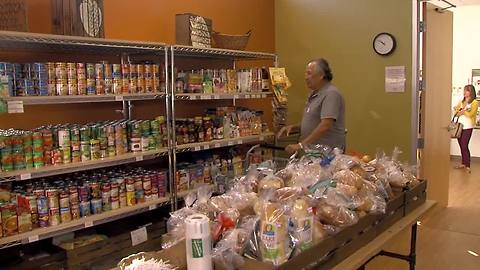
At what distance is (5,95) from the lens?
2.50 m

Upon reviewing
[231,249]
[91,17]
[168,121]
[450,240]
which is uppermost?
[91,17]

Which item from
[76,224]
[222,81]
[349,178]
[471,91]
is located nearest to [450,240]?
[222,81]

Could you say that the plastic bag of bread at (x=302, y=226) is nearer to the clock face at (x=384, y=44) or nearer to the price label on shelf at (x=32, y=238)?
the price label on shelf at (x=32, y=238)

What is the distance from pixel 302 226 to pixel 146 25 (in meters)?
2.74

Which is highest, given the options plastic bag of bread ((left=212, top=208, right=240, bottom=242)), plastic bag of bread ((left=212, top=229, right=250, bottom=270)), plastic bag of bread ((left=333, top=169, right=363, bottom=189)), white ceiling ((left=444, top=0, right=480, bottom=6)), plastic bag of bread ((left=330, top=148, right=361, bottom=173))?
white ceiling ((left=444, top=0, right=480, bottom=6))

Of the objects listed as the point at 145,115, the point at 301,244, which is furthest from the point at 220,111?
the point at 301,244

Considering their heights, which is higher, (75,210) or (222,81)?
(222,81)

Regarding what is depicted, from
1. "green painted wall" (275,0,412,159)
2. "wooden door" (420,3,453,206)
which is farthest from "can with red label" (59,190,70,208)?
"wooden door" (420,3,453,206)

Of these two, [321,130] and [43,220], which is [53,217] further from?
[321,130]

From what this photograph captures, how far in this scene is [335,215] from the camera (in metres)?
1.83

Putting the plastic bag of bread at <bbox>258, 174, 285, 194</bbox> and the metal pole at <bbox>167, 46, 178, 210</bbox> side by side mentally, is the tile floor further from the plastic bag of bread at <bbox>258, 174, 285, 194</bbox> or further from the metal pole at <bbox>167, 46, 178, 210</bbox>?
the metal pole at <bbox>167, 46, 178, 210</bbox>

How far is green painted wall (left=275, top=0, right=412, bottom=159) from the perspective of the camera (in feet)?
14.9

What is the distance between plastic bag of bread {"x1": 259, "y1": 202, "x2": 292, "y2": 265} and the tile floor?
1.49 metres

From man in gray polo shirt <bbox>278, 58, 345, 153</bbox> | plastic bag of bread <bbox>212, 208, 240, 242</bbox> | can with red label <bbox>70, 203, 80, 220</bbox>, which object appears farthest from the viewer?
man in gray polo shirt <bbox>278, 58, 345, 153</bbox>
